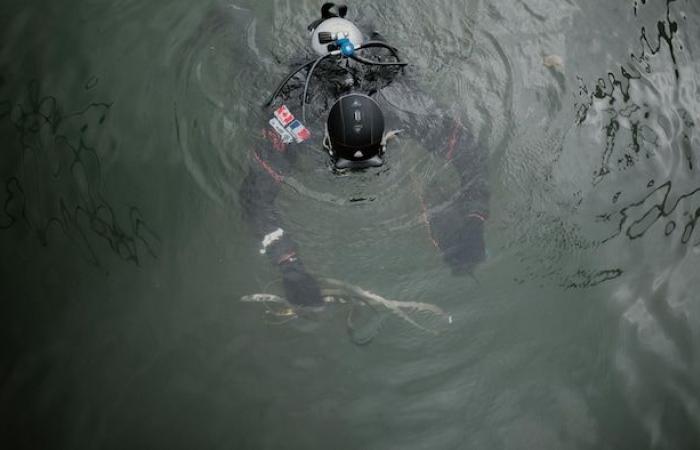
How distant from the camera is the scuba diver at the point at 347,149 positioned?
475cm

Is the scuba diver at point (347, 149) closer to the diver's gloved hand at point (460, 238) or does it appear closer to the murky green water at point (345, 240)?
the diver's gloved hand at point (460, 238)

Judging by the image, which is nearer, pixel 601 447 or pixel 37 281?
pixel 601 447

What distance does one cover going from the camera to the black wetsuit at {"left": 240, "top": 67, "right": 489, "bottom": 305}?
4949 mm

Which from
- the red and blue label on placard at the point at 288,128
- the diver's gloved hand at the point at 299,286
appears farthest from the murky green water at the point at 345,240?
the red and blue label on placard at the point at 288,128

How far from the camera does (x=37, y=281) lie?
4.75 m

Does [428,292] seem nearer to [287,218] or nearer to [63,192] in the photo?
[287,218]

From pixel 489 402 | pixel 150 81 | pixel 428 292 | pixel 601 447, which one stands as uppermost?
pixel 150 81

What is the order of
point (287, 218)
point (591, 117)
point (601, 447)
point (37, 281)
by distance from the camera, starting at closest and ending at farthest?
point (601, 447)
point (37, 281)
point (287, 218)
point (591, 117)

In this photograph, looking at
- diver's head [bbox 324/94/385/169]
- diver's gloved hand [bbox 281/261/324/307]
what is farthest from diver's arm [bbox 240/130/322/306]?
diver's head [bbox 324/94/385/169]

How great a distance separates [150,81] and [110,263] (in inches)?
65.1

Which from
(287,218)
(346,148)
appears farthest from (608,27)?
(287,218)

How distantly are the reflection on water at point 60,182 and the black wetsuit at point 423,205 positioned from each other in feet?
3.03

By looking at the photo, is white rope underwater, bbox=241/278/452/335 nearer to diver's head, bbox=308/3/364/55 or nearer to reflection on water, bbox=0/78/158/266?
reflection on water, bbox=0/78/158/266

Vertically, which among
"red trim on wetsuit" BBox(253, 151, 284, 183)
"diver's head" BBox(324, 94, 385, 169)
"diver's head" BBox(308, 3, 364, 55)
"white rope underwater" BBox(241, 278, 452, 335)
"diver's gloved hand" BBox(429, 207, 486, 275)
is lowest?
"white rope underwater" BBox(241, 278, 452, 335)
